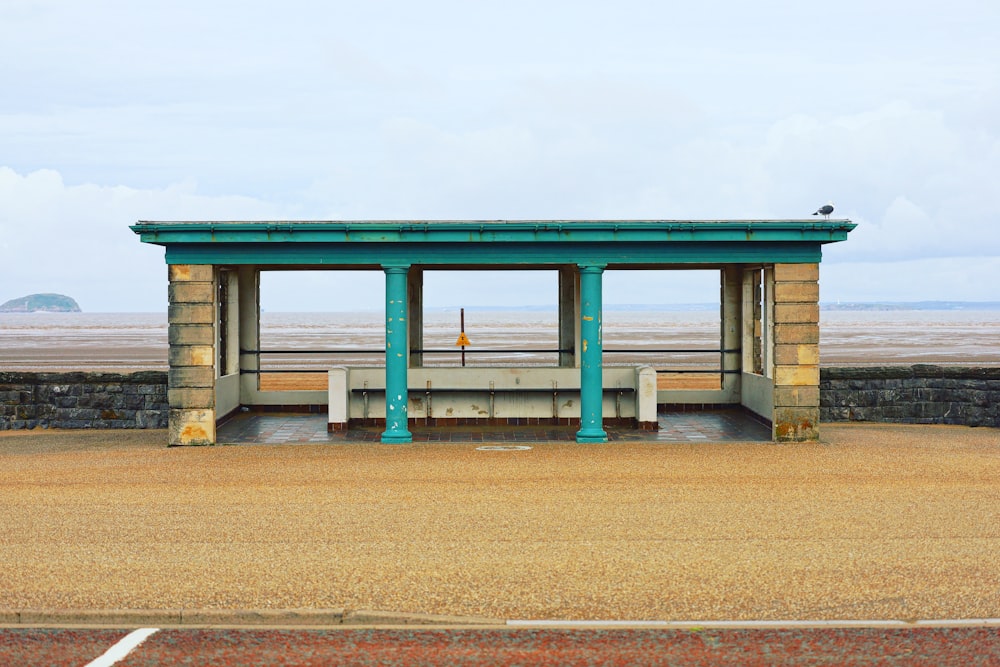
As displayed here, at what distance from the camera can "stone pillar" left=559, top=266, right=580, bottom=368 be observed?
62.3 ft

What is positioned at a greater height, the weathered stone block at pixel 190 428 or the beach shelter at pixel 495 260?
the beach shelter at pixel 495 260

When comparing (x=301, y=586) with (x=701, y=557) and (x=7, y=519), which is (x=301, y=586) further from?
(x=7, y=519)

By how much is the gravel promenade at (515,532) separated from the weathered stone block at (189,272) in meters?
2.63

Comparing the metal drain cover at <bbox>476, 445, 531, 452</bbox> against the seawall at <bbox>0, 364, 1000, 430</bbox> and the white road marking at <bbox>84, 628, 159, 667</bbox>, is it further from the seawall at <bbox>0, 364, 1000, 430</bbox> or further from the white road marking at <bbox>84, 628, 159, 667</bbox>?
the white road marking at <bbox>84, 628, 159, 667</bbox>

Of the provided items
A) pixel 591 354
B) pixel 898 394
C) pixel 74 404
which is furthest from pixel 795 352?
pixel 74 404

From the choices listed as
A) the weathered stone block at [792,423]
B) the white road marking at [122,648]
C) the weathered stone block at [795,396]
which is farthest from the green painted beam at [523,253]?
the white road marking at [122,648]

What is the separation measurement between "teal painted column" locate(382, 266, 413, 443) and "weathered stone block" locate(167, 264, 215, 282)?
2625mm

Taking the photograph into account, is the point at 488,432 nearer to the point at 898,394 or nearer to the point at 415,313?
the point at 415,313

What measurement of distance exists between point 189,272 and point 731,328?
9.64m

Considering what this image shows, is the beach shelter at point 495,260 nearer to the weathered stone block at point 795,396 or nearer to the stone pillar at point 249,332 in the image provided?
the weathered stone block at point 795,396

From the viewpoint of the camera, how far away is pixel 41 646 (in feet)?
20.2

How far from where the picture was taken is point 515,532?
9.02m

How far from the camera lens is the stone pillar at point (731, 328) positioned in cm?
1892

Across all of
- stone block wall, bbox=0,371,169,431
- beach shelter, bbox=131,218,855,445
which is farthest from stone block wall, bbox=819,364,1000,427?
stone block wall, bbox=0,371,169,431
